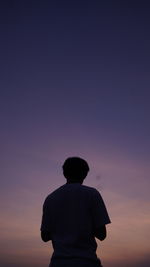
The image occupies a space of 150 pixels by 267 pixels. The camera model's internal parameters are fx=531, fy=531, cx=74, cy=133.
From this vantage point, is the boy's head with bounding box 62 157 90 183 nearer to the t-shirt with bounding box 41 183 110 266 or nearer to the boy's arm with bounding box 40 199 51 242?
the t-shirt with bounding box 41 183 110 266

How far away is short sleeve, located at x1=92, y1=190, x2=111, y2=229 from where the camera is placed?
501 cm

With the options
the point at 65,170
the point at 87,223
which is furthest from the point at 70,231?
the point at 65,170

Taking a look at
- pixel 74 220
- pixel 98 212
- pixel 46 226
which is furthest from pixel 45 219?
pixel 98 212

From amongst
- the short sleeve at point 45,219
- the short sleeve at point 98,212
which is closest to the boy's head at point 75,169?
the short sleeve at point 98,212

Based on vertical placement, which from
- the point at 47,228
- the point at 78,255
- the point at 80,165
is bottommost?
the point at 78,255

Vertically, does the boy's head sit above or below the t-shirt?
above

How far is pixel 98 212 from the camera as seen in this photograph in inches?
198

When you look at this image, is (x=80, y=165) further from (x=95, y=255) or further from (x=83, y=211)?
(x=95, y=255)

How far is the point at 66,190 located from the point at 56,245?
54 cm

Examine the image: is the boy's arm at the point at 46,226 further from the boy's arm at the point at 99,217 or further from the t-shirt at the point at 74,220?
the boy's arm at the point at 99,217

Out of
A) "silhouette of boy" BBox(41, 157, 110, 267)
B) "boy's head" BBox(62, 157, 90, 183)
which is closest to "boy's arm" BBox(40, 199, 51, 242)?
"silhouette of boy" BBox(41, 157, 110, 267)

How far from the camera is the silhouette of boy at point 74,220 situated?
4914mm

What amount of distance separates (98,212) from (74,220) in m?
0.24

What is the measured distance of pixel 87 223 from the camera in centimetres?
502
